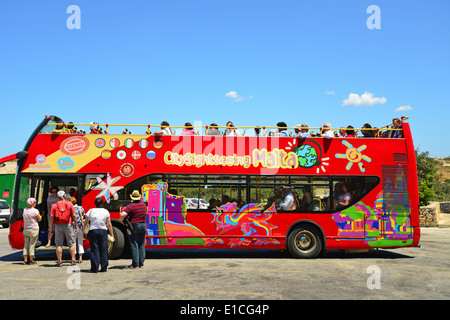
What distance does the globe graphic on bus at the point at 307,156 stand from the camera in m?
11.3

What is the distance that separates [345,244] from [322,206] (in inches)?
49.4

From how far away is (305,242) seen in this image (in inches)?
442

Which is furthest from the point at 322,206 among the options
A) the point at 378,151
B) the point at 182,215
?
the point at 182,215

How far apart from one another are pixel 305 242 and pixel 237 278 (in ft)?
11.9

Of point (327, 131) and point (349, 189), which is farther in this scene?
point (327, 131)

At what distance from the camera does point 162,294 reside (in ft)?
22.2

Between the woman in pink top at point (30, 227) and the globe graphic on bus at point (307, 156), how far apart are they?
735cm

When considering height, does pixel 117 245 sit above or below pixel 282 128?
below

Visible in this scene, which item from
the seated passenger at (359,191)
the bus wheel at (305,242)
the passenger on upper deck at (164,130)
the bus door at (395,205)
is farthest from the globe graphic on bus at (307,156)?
the passenger on upper deck at (164,130)

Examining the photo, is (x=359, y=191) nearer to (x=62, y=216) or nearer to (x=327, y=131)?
(x=327, y=131)

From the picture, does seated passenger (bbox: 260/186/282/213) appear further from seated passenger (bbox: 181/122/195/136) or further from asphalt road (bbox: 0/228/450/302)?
seated passenger (bbox: 181/122/195/136)

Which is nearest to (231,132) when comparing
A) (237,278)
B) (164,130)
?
(164,130)

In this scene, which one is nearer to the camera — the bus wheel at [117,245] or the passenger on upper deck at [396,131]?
the bus wheel at [117,245]
